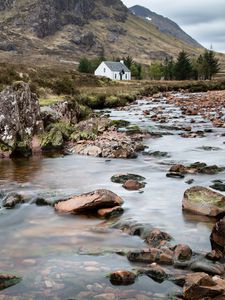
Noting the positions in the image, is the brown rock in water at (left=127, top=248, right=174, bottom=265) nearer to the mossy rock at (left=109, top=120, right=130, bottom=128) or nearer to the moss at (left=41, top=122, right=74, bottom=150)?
the moss at (left=41, top=122, right=74, bottom=150)

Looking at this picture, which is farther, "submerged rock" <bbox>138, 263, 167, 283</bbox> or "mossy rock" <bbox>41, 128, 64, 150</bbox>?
"mossy rock" <bbox>41, 128, 64, 150</bbox>

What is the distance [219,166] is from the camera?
17.8 metres

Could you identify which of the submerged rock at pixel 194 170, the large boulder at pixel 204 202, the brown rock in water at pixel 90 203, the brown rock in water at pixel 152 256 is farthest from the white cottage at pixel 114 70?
the brown rock in water at pixel 152 256

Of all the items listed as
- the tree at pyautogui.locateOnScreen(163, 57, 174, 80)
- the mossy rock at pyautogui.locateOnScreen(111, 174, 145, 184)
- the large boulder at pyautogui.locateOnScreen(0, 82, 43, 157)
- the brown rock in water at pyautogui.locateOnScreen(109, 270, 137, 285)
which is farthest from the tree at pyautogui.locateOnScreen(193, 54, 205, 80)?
the brown rock in water at pyautogui.locateOnScreen(109, 270, 137, 285)

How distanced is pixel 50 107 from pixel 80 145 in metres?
6.63

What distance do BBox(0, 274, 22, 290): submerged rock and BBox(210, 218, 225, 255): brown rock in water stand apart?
406 centimetres

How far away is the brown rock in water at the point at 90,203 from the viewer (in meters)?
12.1

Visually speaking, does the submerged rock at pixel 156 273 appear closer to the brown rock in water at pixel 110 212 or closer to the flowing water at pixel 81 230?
the flowing water at pixel 81 230

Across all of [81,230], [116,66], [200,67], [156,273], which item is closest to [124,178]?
[81,230]

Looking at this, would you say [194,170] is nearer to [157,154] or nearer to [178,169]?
[178,169]

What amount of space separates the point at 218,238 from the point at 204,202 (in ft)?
7.92

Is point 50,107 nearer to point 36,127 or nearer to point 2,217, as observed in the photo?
point 36,127

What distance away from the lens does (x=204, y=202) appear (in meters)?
11.6

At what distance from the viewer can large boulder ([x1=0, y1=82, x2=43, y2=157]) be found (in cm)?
2309
